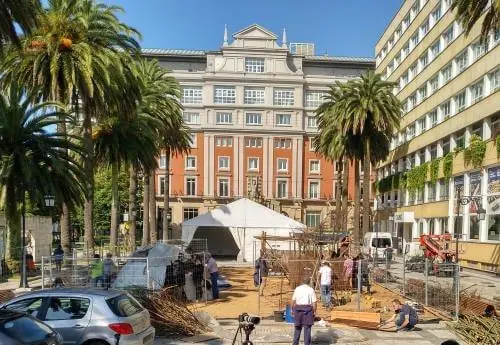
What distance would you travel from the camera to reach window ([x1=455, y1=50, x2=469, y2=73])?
1610 inches

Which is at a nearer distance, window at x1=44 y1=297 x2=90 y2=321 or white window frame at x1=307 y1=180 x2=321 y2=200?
window at x1=44 y1=297 x2=90 y2=321

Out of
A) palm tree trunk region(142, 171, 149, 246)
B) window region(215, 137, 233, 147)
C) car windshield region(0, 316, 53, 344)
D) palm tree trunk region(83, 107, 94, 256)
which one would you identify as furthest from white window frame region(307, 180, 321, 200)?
car windshield region(0, 316, 53, 344)

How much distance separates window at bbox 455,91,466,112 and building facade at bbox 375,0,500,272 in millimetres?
76

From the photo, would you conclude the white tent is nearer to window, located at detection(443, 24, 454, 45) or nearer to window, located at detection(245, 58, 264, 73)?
window, located at detection(443, 24, 454, 45)

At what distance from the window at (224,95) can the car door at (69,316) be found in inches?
2997

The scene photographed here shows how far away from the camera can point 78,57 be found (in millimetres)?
24938

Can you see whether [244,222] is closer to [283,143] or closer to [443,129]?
[443,129]

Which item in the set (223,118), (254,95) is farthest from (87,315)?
(254,95)

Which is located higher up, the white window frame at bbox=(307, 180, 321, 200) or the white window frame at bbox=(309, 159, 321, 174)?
the white window frame at bbox=(309, 159, 321, 174)

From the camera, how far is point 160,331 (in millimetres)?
14648

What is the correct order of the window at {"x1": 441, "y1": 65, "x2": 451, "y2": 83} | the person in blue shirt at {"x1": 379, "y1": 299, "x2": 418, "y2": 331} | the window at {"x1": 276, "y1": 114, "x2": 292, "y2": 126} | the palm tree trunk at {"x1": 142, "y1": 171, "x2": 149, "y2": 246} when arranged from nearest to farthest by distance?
the person in blue shirt at {"x1": 379, "y1": 299, "x2": 418, "y2": 331} → the palm tree trunk at {"x1": 142, "y1": 171, "x2": 149, "y2": 246} → the window at {"x1": 441, "y1": 65, "x2": 451, "y2": 83} → the window at {"x1": 276, "y1": 114, "x2": 292, "y2": 126}

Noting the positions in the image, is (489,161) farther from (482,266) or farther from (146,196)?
(146,196)

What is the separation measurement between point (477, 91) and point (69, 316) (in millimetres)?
34023

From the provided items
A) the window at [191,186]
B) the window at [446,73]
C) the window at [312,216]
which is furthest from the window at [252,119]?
the window at [446,73]
